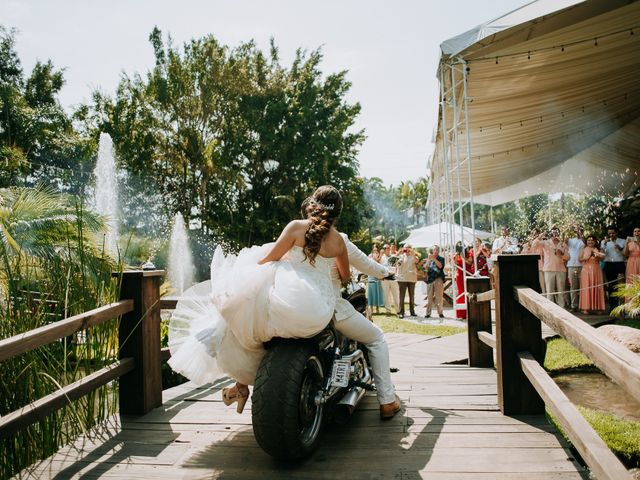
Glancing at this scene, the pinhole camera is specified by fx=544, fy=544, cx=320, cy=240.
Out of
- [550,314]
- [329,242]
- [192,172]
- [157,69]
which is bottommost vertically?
[550,314]

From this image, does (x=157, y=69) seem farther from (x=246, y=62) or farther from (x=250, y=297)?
(x=250, y=297)

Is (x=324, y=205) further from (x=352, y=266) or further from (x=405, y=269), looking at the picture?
(x=405, y=269)

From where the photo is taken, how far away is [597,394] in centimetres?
612

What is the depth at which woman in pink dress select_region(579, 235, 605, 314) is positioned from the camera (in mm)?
11055

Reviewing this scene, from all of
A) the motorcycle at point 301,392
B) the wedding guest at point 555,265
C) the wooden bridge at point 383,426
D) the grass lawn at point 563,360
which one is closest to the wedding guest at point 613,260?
the wedding guest at point 555,265

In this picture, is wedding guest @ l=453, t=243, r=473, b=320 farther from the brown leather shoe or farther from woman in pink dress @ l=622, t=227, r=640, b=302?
the brown leather shoe

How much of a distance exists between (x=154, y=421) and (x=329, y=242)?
1831 mm

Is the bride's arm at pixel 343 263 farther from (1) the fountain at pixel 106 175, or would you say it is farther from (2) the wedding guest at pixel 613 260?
→ (1) the fountain at pixel 106 175

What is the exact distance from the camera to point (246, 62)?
26.2 m

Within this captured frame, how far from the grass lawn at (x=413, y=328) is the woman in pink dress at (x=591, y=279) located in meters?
2.87

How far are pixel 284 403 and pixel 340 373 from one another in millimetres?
632

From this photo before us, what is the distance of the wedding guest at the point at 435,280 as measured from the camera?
12477 millimetres

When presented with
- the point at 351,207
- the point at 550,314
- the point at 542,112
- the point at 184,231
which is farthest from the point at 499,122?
the point at 184,231

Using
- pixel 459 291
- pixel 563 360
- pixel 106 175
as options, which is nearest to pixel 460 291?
pixel 459 291
